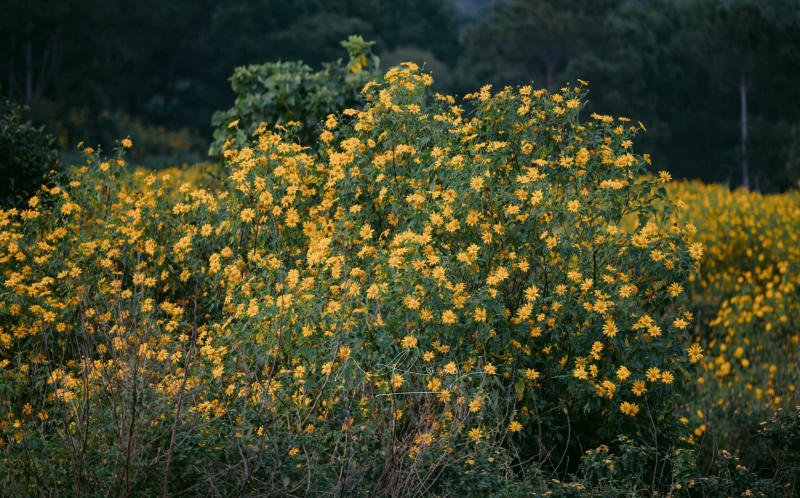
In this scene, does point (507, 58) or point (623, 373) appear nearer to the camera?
point (623, 373)

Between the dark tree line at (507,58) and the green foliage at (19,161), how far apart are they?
16.6 m

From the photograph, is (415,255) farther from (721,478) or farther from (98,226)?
(98,226)

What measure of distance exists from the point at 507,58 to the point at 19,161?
81.2ft

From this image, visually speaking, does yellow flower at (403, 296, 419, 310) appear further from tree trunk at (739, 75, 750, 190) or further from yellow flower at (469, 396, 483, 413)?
tree trunk at (739, 75, 750, 190)

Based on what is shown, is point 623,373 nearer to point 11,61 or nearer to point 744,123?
point 11,61

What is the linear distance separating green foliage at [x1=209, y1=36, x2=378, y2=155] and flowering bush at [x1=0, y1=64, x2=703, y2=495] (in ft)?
6.90

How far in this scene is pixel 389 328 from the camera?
→ 149 inches

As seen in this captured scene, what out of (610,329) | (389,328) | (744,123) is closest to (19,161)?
(389,328)

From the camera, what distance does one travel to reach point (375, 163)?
450 centimetres

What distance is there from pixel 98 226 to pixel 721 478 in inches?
176

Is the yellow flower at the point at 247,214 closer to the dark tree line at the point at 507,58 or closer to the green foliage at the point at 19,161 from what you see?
the green foliage at the point at 19,161

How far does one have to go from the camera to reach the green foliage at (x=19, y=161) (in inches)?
258

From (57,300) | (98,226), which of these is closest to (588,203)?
(57,300)

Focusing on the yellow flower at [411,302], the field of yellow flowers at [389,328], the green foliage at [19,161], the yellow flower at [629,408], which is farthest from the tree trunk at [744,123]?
the yellow flower at [411,302]
